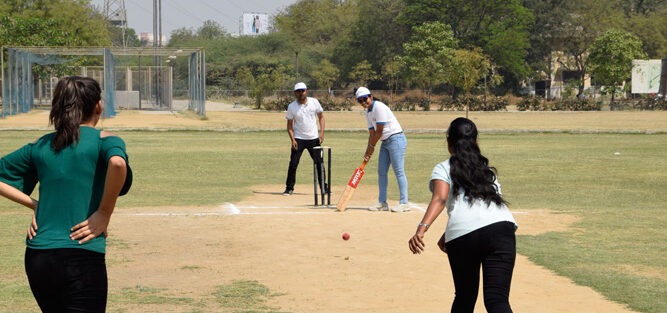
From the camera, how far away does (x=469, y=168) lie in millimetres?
5824

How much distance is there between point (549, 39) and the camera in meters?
97.4

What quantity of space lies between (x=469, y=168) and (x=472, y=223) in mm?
352

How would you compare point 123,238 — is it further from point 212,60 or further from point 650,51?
point 212,60

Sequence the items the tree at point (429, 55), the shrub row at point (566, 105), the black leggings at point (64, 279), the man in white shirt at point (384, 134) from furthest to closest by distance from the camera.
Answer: the tree at point (429, 55) < the shrub row at point (566, 105) < the man in white shirt at point (384, 134) < the black leggings at point (64, 279)

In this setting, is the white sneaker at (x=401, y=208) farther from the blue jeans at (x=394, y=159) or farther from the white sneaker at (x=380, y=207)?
the white sneaker at (x=380, y=207)

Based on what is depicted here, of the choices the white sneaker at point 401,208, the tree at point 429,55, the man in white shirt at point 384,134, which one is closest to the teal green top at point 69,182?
the man in white shirt at point 384,134

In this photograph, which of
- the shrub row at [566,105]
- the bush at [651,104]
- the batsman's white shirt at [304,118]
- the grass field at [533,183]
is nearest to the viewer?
the grass field at [533,183]

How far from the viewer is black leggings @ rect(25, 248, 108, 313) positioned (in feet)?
14.2

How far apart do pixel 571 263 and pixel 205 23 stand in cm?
18008

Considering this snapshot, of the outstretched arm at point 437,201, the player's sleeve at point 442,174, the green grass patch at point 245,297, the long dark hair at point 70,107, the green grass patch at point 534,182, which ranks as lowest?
the green grass patch at point 534,182

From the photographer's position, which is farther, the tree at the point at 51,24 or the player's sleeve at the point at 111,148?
the tree at the point at 51,24

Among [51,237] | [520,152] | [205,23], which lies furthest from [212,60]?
[51,237]

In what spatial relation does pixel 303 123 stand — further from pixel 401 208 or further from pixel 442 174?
pixel 442 174

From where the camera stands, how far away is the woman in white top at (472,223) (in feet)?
18.7
